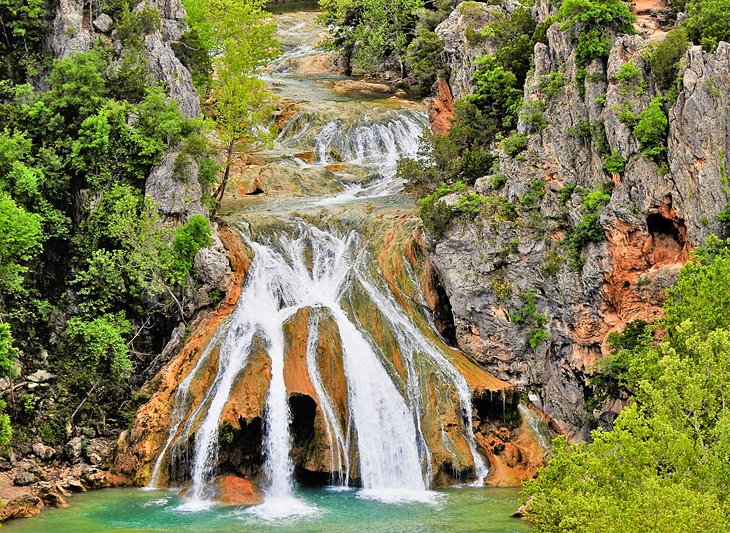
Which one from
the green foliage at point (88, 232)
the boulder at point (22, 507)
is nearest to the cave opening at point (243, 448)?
the green foliage at point (88, 232)

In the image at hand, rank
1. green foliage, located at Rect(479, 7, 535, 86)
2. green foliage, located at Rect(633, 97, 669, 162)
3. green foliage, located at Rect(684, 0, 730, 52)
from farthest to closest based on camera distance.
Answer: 1. green foliage, located at Rect(479, 7, 535, 86)
2. green foliage, located at Rect(684, 0, 730, 52)
3. green foliage, located at Rect(633, 97, 669, 162)

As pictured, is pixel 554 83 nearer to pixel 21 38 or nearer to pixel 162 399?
pixel 162 399

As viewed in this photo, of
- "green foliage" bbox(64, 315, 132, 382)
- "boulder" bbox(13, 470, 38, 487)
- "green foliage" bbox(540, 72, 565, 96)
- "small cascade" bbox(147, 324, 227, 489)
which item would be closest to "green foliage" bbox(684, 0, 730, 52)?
"green foliage" bbox(540, 72, 565, 96)

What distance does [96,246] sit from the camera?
4044 cm


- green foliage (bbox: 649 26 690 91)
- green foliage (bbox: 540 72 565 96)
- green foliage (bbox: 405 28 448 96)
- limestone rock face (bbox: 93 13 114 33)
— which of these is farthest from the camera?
green foliage (bbox: 405 28 448 96)

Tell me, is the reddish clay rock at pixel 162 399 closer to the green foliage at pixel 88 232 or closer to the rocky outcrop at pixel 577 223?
the green foliage at pixel 88 232

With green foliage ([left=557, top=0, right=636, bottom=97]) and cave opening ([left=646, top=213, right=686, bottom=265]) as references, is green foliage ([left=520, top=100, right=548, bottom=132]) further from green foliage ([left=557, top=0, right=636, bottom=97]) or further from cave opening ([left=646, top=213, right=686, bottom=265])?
cave opening ([left=646, top=213, right=686, bottom=265])

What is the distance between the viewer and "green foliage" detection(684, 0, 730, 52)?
1465 inches

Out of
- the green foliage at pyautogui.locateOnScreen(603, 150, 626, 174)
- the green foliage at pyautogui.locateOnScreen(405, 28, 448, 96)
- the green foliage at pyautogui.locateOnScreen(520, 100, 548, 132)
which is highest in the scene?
the green foliage at pyautogui.locateOnScreen(405, 28, 448, 96)

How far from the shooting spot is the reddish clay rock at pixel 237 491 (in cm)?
3250

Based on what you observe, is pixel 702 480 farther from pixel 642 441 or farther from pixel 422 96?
pixel 422 96

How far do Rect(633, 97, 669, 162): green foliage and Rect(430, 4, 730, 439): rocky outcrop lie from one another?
17.1 inches

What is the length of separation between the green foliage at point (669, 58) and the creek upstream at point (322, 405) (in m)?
14.1

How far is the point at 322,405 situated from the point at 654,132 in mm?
18690
